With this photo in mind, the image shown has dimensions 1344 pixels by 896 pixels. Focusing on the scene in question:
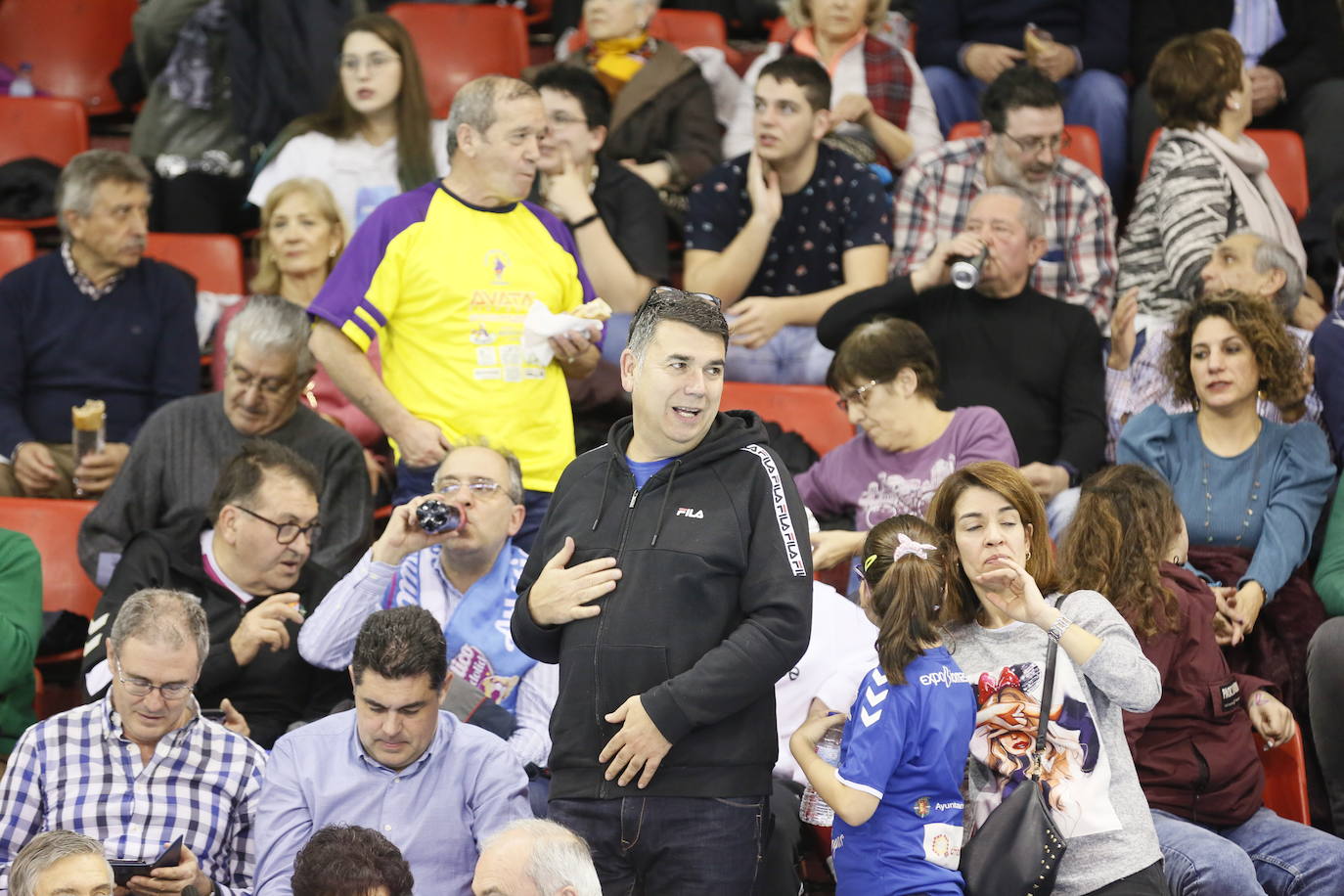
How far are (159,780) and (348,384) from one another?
1182mm

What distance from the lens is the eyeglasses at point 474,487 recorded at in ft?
13.3

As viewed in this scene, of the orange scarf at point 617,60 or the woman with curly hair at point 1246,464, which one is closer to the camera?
the woman with curly hair at point 1246,464

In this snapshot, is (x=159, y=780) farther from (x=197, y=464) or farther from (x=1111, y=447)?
(x=1111, y=447)

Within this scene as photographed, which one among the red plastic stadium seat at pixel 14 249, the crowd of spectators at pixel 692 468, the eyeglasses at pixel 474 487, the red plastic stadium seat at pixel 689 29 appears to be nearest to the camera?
the crowd of spectators at pixel 692 468

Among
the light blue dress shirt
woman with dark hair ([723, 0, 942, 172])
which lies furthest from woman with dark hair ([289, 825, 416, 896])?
woman with dark hair ([723, 0, 942, 172])

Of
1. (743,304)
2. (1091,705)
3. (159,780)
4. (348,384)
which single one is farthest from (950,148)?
(159,780)

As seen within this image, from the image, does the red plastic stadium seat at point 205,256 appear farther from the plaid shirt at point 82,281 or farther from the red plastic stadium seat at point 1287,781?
the red plastic stadium seat at point 1287,781

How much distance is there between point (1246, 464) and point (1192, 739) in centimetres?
107

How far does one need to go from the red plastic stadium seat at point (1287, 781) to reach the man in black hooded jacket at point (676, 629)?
155cm

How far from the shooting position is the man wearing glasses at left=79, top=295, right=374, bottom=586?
15.2 ft

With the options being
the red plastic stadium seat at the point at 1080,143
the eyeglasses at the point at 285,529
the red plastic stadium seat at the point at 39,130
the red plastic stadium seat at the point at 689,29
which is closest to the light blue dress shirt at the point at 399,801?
the eyeglasses at the point at 285,529

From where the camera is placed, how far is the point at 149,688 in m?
3.63

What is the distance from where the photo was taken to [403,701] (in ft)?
11.4

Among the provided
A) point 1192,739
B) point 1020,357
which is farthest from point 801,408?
point 1192,739
